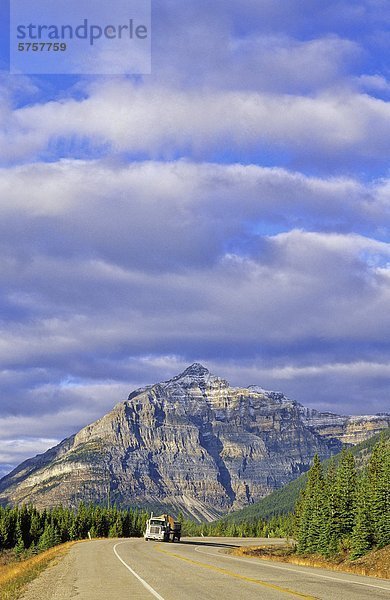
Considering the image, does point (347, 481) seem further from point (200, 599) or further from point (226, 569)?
point (200, 599)

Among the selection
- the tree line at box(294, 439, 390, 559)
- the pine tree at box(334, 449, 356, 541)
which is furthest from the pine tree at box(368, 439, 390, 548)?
the pine tree at box(334, 449, 356, 541)

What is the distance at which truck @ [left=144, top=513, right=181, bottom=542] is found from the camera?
9112 cm

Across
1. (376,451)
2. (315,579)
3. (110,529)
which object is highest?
(376,451)

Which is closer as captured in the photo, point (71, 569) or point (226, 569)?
point (226, 569)

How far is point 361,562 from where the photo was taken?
4653 cm

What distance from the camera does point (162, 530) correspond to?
91188mm

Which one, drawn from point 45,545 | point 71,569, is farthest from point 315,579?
point 45,545

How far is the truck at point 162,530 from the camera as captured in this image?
91.1 metres

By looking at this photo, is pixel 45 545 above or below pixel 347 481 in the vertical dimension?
below

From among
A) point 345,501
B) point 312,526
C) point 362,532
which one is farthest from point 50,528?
point 362,532

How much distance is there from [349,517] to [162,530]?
101 ft

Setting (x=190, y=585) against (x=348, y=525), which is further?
(x=348, y=525)

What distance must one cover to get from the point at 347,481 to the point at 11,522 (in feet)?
303

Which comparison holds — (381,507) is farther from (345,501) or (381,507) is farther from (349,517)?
(345,501)
